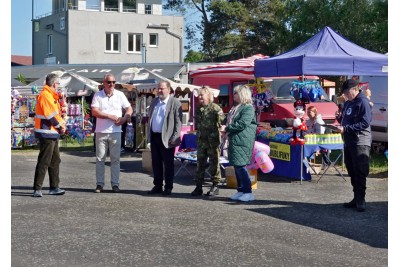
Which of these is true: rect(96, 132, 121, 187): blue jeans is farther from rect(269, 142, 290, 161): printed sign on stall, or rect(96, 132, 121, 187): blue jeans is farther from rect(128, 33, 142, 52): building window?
rect(128, 33, 142, 52): building window

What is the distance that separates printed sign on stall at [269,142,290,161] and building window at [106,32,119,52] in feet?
125

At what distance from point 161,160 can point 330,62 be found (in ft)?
14.1

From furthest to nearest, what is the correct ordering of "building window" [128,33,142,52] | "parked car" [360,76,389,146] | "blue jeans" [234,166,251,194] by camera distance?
"building window" [128,33,142,52]
"parked car" [360,76,389,146]
"blue jeans" [234,166,251,194]

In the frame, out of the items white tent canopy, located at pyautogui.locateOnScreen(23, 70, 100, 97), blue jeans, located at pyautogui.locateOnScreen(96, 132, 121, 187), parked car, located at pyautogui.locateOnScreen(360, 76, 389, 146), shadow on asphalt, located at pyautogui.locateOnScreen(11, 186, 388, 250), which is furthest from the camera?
white tent canopy, located at pyautogui.locateOnScreen(23, 70, 100, 97)

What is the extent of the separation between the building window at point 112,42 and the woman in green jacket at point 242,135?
4089 centimetres

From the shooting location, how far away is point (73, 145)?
22750 mm

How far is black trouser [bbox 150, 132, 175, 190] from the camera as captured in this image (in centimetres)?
1100

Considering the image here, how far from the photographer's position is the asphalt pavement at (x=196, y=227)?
6.89 m

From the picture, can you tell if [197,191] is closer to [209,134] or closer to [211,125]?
[209,134]

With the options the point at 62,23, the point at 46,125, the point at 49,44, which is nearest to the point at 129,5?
the point at 62,23

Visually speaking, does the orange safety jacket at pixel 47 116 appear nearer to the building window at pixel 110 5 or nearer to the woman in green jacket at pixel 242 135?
the woman in green jacket at pixel 242 135

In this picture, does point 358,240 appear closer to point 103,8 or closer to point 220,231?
point 220,231

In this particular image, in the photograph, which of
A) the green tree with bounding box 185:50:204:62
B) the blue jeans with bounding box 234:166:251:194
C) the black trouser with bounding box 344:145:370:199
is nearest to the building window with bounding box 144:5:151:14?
the green tree with bounding box 185:50:204:62

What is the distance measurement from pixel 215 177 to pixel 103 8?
41.5m
